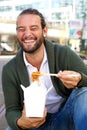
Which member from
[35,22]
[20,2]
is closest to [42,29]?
[35,22]

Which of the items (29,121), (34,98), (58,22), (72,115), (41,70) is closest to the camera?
(34,98)

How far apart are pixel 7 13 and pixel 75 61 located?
95834 mm

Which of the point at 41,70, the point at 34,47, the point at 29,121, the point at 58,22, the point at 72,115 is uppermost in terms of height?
the point at 34,47

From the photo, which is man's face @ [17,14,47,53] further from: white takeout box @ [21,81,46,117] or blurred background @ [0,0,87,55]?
blurred background @ [0,0,87,55]

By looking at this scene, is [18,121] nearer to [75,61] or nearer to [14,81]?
[14,81]

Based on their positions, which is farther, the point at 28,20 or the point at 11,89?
the point at 11,89

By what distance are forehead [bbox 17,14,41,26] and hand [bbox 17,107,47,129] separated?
682 mm

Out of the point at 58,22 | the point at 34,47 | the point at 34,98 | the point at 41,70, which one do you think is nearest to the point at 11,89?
the point at 41,70

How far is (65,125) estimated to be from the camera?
339cm

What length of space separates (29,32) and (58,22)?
87.3 m

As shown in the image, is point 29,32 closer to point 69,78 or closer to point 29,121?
point 69,78

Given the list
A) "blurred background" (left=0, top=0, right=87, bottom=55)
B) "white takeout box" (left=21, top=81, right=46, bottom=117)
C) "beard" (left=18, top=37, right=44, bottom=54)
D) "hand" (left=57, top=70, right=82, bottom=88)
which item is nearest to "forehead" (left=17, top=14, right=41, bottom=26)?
"beard" (left=18, top=37, right=44, bottom=54)

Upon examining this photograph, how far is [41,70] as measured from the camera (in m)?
3.41

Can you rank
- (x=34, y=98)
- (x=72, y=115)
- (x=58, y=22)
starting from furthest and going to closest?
(x=58, y=22)
(x=72, y=115)
(x=34, y=98)
